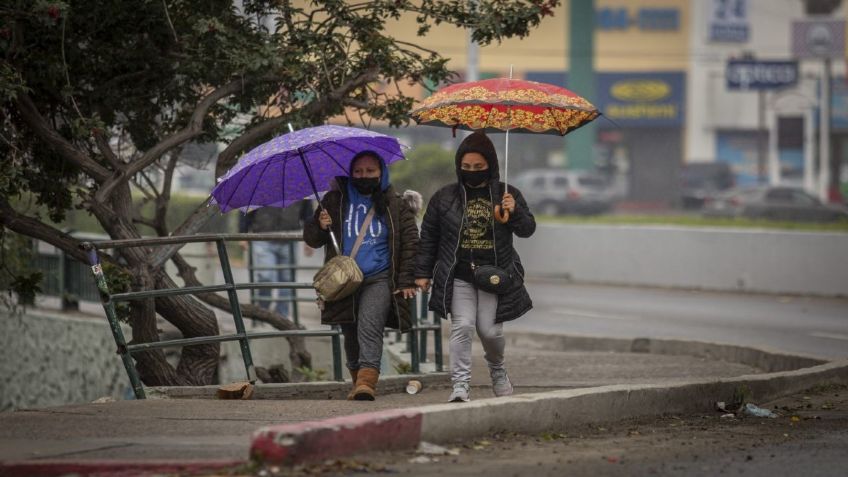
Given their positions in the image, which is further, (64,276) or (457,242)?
(64,276)

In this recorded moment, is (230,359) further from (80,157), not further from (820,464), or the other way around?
(820,464)

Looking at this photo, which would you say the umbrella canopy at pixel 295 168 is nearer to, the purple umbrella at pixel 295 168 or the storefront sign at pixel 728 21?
the purple umbrella at pixel 295 168

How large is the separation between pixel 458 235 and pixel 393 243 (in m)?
0.58

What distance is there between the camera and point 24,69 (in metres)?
10.1

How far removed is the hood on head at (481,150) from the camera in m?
8.23

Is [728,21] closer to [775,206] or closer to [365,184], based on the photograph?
[775,206]

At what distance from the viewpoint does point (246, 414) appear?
7.84m

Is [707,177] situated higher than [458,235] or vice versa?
[707,177]

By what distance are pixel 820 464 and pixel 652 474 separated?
94 centimetres

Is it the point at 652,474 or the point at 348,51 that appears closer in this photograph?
the point at 652,474

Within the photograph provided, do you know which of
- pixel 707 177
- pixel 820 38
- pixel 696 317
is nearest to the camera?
pixel 696 317

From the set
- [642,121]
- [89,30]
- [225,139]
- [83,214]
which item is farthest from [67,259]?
[642,121]

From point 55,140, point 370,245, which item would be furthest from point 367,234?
point 55,140

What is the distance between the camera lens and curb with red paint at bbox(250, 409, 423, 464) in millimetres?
5992
